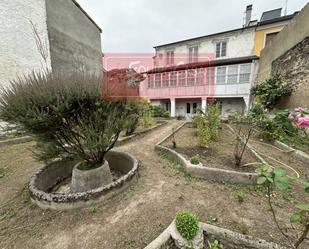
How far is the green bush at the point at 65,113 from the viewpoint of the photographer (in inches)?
83.7

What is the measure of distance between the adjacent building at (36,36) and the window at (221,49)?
A: 1284 cm

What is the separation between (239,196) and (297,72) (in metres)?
7.46

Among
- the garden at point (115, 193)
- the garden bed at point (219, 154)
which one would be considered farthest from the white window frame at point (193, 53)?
the garden at point (115, 193)

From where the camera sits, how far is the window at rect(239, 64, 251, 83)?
41.4 ft

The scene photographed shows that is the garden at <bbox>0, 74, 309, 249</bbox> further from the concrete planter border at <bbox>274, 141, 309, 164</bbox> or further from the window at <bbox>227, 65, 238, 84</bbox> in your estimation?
the window at <bbox>227, 65, 238, 84</bbox>

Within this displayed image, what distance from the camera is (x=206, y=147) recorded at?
183 inches

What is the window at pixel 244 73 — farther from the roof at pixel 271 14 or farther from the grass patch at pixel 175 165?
the grass patch at pixel 175 165

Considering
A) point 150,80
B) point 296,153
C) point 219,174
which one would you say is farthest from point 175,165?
point 150,80

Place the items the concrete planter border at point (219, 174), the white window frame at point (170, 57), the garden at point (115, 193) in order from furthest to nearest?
the white window frame at point (170, 57)
the concrete planter border at point (219, 174)
the garden at point (115, 193)

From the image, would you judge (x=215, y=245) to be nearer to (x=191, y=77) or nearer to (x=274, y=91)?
(x=274, y=91)

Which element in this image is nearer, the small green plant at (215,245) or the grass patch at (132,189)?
the small green plant at (215,245)

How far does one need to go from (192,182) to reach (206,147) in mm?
1943

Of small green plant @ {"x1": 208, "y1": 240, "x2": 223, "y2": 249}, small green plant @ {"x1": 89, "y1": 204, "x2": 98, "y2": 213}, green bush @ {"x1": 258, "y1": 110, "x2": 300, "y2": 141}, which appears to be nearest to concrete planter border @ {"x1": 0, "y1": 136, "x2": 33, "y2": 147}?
small green plant @ {"x1": 89, "y1": 204, "x2": 98, "y2": 213}

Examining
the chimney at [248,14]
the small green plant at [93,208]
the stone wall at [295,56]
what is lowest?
the small green plant at [93,208]
